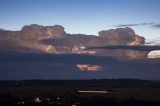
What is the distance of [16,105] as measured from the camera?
8588 cm

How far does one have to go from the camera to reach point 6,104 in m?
87.5

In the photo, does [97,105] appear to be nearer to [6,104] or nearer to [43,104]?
[43,104]

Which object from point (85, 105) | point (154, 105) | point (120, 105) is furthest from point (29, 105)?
point (154, 105)

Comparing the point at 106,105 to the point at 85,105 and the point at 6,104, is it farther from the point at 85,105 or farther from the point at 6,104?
the point at 6,104

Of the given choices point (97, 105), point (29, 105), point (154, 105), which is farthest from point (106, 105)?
point (29, 105)

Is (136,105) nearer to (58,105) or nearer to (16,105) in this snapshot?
(58,105)

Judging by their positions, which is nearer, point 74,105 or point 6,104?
point 6,104

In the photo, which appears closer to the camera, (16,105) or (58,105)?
(16,105)

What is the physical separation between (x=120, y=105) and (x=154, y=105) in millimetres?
7062

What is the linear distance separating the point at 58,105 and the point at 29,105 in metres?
5.95

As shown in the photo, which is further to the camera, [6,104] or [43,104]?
[43,104]

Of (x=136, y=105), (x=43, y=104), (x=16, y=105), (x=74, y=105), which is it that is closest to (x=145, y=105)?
(x=136, y=105)

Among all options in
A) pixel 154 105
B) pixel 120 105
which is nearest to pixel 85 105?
pixel 120 105

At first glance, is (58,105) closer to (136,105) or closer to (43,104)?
(43,104)
